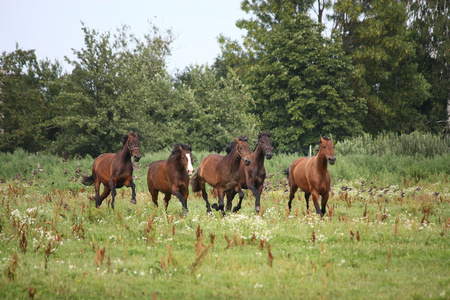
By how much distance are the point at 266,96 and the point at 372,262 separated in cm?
3541

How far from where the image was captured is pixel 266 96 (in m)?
42.4

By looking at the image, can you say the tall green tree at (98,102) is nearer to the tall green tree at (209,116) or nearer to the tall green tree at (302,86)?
the tall green tree at (209,116)

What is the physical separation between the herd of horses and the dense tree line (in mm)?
14309

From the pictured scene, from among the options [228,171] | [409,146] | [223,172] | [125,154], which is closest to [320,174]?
Result: [228,171]

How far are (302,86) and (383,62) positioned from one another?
10397 millimetres

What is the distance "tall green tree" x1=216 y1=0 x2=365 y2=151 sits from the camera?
38.6 m

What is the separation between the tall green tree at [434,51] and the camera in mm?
41031

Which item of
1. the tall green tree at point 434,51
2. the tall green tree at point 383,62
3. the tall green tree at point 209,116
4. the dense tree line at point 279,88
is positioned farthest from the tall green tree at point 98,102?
the tall green tree at point 434,51

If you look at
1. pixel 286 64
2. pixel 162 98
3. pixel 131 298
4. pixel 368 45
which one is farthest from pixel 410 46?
pixel 131 298

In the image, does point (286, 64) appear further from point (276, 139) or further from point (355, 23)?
point (355, 23)

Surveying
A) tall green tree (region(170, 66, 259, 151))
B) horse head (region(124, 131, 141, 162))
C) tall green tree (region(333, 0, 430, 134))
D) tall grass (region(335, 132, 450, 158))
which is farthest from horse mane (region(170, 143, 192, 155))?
tall green tree (region(333, 0, 430, 134))

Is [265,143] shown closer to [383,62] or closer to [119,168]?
[119,168]

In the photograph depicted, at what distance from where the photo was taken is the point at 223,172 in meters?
12.2

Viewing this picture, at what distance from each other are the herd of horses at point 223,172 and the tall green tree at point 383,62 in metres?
30.1
